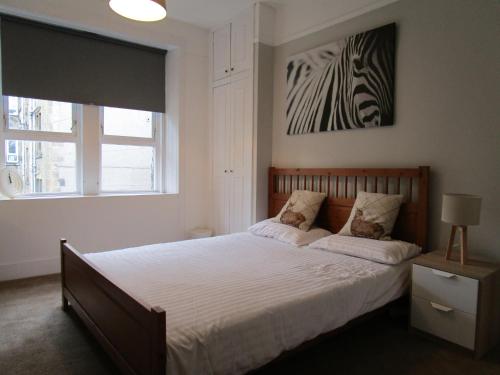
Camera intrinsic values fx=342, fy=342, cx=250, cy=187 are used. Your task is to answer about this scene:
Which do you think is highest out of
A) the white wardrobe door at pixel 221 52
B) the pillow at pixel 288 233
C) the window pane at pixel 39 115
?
the white wardrobe door at pixel 221 52

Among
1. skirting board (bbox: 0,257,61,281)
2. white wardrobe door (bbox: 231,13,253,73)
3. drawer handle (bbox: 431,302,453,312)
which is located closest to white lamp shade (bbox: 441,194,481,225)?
drawer handle (bbox: 431,302,453,312)

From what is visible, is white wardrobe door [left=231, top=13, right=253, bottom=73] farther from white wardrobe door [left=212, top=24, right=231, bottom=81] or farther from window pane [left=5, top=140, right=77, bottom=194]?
window pane [left=5, top=140, right=77, bottom=194]

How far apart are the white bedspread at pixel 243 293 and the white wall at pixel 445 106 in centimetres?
71

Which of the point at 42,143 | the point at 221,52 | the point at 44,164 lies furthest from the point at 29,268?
the point at 221,52

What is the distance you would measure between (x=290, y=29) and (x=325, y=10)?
17.6 inches

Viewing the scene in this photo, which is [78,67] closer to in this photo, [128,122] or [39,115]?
[39,115]

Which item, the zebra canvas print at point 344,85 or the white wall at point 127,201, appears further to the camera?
the white wall at point 127,201

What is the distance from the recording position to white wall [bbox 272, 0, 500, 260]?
88.0 inches

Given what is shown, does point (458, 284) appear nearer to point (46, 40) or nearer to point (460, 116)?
point (460, 116)

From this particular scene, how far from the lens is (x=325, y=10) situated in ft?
10.3

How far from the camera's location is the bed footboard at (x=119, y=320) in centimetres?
124

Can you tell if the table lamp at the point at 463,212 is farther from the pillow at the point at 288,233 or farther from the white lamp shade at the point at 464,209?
the pillow at the point at 288,233

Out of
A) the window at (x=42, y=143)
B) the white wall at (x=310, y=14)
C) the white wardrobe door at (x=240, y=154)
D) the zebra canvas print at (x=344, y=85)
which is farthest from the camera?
the white wardrobe door at (x=240, y=154)

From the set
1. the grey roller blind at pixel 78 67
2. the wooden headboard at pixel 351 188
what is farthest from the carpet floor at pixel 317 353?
the grey roller blind at pixel 78 67
